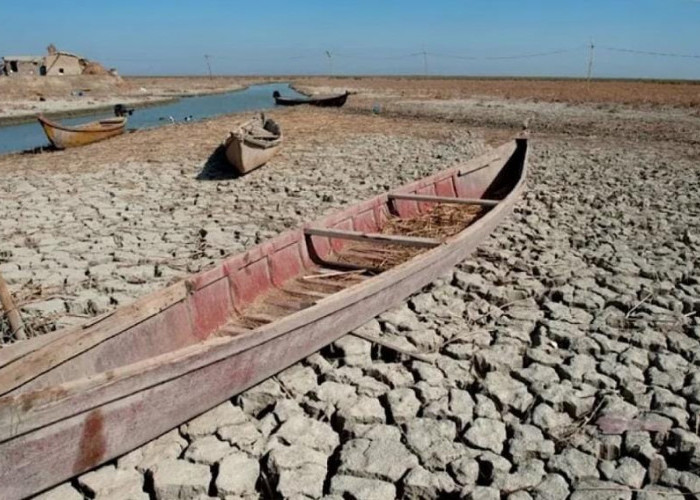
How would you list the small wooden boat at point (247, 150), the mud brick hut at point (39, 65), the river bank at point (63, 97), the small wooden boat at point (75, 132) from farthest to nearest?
the mud brick hut at point (39, 65) < the river bank at point (63, 97) < the small wooden boat at point (75, 132) < the small wooden boat at point (247, 150)

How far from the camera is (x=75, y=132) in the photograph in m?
16.0

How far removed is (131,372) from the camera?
281 cm

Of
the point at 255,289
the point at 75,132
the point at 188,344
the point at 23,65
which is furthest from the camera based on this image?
the point at 23,65

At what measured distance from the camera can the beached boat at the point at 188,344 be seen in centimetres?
264

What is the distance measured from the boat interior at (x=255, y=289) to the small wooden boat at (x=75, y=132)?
465 inches

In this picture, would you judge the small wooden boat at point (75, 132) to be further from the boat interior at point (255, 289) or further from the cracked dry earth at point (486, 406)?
the boat interior at point (255, 289)

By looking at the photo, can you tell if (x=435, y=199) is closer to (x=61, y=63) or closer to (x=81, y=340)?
(x=81, y=340)

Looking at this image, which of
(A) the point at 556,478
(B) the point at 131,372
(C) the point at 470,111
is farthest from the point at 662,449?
(C) the point at 470,111

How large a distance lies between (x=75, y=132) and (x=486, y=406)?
15696 mm

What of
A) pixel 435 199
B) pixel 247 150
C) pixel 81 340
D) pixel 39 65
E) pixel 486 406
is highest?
pixel 39 65

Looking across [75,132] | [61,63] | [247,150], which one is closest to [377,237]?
[247,150]

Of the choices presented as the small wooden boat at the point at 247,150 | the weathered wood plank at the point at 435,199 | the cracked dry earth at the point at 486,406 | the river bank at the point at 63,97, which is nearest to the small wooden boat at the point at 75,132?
the small wooden boat at the point at 247,150

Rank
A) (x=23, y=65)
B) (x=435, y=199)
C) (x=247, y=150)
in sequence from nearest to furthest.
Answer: (x=435, y=199) < (x=247, y=150) < (x=23, y=65)

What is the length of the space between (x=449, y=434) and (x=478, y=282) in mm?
2499
